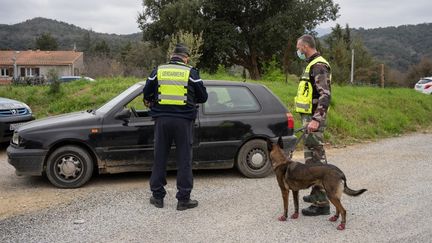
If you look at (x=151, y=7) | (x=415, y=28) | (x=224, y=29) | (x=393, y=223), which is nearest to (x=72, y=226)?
(x=393, y=223)

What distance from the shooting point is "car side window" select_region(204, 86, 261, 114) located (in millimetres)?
6861

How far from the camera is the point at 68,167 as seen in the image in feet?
20.6

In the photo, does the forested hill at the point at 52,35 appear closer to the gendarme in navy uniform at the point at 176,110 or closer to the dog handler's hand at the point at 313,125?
the gendarme in navy uniform at the point at 176,110

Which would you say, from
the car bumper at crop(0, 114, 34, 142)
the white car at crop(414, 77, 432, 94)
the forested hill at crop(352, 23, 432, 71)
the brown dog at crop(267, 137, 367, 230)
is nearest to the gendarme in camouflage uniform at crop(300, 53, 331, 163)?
the brown dog at crop(267, 137, 367, 230)

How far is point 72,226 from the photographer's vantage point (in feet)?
15.8

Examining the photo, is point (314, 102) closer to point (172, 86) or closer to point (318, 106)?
point (318, 106)

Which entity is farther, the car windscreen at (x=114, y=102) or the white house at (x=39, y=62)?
the white house at (x=39, y=62)

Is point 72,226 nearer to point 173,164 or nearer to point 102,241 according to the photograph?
point 102,241

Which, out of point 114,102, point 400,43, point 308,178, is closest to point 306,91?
point 308,178

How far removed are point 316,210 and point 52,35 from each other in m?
81.2

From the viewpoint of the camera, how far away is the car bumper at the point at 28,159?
20.4 ft

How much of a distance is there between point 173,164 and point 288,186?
220cm

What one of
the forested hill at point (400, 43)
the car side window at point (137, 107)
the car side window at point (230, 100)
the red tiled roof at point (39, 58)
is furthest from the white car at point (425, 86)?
the red tiled roof at point (39, 58)

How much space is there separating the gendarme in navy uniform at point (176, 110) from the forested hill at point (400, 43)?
67353mm
